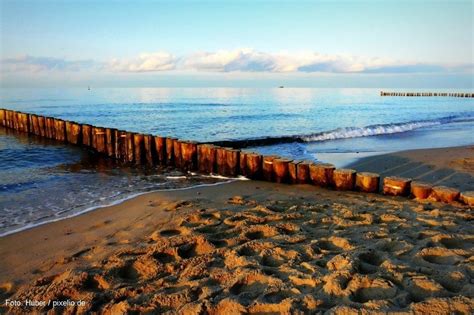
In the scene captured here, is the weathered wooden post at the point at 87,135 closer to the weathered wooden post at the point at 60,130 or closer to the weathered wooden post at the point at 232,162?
the weathered wooden post at the point at 60,130

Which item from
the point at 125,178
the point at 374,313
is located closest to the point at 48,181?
the point at 125,178

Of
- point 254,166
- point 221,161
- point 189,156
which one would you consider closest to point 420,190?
point 254,166

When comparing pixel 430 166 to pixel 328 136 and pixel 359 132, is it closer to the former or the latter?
pixel 328 136

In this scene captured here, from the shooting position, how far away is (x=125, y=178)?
991cm

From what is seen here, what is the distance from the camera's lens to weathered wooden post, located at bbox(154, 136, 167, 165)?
11.4 meters

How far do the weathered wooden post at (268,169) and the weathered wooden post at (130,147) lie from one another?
5258 mm

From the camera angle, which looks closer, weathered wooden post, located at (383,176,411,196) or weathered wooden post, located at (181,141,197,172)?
weathered wooden post, located at (383,176,411,196)

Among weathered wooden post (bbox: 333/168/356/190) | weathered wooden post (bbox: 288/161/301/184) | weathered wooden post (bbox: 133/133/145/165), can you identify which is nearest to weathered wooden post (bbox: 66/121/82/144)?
weathered wooden post (bbox: 133/133/145/165)

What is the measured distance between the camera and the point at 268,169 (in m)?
8.80

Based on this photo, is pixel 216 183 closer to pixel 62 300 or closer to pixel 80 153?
pixel 62 300

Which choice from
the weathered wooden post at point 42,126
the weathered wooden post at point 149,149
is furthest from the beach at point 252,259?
the weathered wooden post at point 42,126

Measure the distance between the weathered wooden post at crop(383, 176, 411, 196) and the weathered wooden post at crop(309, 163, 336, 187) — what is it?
1173mm

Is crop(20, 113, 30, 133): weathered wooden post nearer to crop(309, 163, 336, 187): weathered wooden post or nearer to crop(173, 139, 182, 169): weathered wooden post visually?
crop(173, 139, 182, 169): weathered wooden post

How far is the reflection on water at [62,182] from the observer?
7059 millimetres
